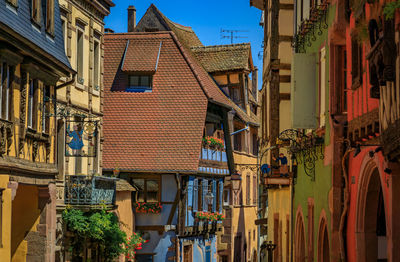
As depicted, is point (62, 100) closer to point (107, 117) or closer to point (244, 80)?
point (107, 117)

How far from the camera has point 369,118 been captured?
37.2 ft

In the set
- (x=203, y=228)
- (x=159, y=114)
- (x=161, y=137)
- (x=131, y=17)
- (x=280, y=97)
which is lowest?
(x=203, y=228)

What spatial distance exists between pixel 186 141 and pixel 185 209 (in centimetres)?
263

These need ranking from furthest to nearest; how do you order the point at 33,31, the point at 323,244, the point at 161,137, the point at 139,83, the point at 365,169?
1. the point at 139,83
2. the point at 161,137
3. the point at 33,31
4. the point at 323,244
5. the point at 365,169

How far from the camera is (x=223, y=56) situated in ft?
131

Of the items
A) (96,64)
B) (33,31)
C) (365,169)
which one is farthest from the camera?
(96,64)

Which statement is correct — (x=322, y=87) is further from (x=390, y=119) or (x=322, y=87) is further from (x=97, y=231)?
(x=97, y=231)

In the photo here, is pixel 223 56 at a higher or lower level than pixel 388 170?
higher

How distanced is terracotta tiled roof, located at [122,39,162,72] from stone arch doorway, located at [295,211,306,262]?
14.0 m

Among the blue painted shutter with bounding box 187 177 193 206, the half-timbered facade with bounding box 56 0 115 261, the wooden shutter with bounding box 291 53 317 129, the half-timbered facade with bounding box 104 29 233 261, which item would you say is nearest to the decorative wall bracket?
the wooden shutter with bounding box 291 53 317 129

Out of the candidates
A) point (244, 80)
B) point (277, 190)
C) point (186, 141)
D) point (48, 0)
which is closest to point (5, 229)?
point (48, 0)

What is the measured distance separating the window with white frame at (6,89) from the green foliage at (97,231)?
246 inches

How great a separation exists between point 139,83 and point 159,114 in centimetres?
174

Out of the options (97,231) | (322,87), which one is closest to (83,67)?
(97,231)
